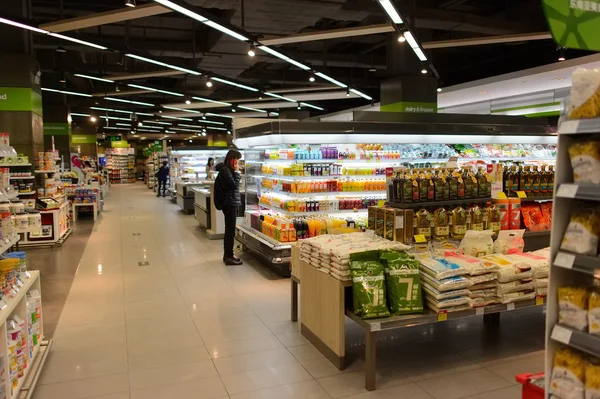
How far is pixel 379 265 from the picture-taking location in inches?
149

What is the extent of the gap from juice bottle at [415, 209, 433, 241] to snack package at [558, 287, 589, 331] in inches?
97.8

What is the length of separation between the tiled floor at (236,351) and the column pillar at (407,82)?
685 cm

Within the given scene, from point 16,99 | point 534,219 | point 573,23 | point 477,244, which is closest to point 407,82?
point 534,219

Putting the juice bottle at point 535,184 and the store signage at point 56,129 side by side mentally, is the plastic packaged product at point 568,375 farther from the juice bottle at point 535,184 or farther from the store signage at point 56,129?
the store signage at point 56,129

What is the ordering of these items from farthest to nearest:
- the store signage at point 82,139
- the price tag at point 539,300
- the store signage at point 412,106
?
the store signage at point 82,139, the store signage at point 412,106, the price tag at point 539,300

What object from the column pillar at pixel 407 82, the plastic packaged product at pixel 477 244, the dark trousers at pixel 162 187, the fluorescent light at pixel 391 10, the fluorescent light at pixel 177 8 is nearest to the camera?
the plastic packaged product at pixel 477 244

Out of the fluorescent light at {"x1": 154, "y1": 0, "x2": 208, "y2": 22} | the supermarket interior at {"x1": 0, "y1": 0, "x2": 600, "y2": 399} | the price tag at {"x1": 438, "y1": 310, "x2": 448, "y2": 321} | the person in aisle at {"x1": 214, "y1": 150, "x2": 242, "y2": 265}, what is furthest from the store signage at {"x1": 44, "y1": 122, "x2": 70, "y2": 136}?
the price tag at {"x1": 438, "y1": 310, "x2": 448, "y2": 321}

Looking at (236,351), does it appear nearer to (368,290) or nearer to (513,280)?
(368,290)

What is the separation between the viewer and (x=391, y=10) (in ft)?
18.2

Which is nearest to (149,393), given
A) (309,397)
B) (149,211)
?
(309,397)

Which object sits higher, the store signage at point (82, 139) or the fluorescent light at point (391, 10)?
the fluorescent light at point (391, 10)

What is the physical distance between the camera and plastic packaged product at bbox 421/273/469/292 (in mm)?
3670

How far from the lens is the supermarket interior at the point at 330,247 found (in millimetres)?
2537

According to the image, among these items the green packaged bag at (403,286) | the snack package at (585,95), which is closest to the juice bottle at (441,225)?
the green packaged bag at (403,286)
